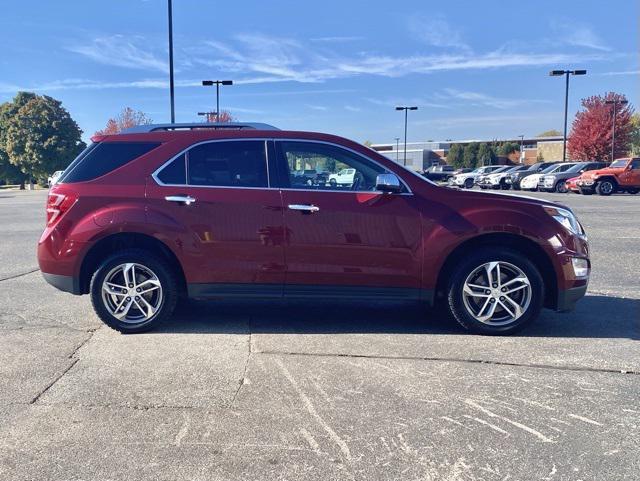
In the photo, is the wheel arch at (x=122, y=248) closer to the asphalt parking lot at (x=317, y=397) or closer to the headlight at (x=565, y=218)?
the asphalt parking lot at (x=317, y=397)

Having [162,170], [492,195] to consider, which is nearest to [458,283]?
[492,195]

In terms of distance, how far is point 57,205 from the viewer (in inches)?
199

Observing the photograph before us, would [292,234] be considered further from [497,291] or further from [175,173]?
[497,291]

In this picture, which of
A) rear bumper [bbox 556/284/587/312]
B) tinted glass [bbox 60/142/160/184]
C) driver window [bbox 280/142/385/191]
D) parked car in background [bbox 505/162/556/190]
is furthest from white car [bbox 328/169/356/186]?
parked car in background [bbox 505/162/556/190]

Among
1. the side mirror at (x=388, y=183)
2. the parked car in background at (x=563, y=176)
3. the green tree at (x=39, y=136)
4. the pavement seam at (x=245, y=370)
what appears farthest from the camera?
the green tree at (x=39, y=136)

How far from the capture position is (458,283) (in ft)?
16.3

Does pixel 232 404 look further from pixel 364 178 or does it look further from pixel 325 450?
pixel 364 178

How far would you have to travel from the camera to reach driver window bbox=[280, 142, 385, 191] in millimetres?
5016

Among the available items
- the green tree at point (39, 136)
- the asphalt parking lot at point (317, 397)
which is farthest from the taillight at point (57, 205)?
the green tree at point (39, 136)

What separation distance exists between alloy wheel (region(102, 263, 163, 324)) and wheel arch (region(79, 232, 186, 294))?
21cm

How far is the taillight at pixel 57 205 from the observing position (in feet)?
16.5

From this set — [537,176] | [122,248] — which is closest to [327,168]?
[122,248]

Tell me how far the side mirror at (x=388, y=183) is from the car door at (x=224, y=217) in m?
0.93

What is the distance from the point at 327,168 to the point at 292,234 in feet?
2.31
